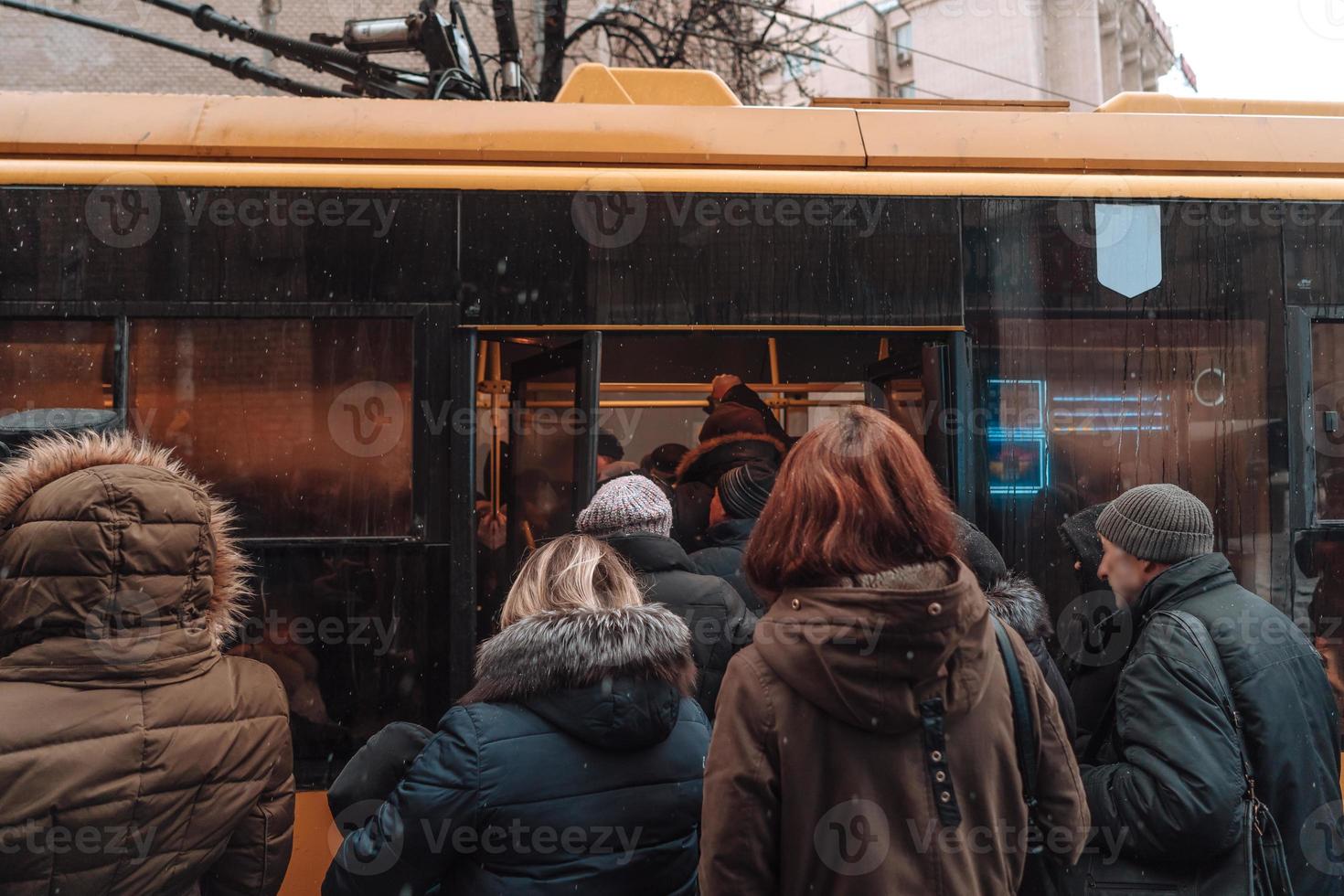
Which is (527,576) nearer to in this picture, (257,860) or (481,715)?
(481,715)

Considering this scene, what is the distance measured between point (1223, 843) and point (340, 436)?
2782 mm

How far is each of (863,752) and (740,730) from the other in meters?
0.20

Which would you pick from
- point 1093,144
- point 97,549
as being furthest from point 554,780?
point 1093,144

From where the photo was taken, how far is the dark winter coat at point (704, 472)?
439cm

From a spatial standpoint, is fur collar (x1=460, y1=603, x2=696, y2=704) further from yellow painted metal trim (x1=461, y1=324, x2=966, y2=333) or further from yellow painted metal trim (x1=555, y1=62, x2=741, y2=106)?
yellow painted metal trim (x1=555, y1=62, x2=741, y2=106)

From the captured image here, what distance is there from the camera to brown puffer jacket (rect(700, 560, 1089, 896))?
147cm

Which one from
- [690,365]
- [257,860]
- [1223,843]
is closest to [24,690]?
[257,860]

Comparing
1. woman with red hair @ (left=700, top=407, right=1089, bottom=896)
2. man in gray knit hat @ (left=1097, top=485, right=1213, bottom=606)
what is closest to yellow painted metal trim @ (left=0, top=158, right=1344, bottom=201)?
man in gray knit hat @ (left=1097, top=485, right=1213, bottom=606)

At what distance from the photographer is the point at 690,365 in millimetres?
6125

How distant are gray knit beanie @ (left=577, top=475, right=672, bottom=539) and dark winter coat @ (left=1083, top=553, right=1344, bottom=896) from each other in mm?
1364

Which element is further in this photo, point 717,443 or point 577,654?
point 717,443

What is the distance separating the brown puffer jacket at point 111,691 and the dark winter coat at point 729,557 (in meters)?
1.76

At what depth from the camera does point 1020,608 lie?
2438 millimetres

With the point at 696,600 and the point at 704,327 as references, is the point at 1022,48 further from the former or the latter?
the point at 696,600
